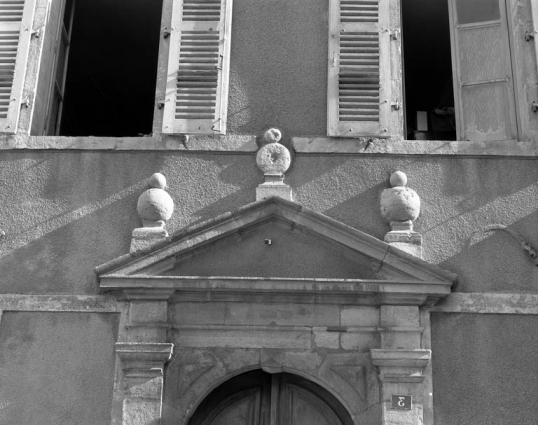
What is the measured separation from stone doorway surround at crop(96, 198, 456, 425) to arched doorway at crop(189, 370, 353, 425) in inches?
9.4

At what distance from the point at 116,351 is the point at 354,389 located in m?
1.69

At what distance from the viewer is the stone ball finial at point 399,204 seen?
7.30 meters

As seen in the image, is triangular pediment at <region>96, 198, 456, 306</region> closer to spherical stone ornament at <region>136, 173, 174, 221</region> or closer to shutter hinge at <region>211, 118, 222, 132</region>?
spherical stone ornament at <region>136, 173, 174, 221</region>

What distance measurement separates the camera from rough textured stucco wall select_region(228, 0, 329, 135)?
7.82 m

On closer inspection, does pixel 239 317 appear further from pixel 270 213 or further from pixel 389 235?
pixel 389 235

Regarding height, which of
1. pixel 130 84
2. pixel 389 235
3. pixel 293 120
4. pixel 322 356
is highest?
pixel 130 84

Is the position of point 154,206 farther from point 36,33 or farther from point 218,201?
point 36,33

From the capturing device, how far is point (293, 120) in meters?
7.80

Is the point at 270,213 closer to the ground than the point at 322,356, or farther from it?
farther from it

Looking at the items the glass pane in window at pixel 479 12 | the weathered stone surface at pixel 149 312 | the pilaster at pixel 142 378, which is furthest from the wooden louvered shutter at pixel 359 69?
the pilaster at pixel 142 378

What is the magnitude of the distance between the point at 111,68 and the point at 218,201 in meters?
3.63

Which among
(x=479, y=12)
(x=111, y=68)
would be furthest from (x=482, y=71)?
(x=111, y=68)

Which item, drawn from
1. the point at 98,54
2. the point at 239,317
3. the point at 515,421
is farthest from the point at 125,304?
the point at 98,54

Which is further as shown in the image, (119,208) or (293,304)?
(119,208)
